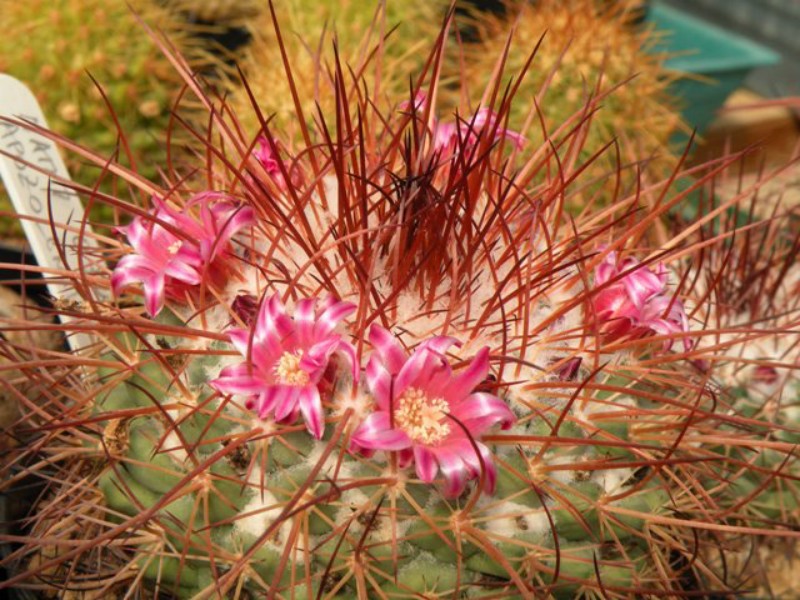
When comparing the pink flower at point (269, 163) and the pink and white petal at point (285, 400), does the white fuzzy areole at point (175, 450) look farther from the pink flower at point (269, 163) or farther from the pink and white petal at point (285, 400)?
the pink flower at point (269, 163)

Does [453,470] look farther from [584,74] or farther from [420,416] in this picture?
[584,74]

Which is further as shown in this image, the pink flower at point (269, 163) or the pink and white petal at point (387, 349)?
the pink flower at point (269, 163)

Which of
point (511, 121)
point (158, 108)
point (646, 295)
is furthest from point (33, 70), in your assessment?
point (646, 295)

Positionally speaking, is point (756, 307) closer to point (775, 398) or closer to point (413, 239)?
point (775, 398)

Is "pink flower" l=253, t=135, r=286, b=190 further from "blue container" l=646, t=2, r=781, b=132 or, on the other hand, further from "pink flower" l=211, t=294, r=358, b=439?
"blue container" l=646, t=2, r=781, b=132

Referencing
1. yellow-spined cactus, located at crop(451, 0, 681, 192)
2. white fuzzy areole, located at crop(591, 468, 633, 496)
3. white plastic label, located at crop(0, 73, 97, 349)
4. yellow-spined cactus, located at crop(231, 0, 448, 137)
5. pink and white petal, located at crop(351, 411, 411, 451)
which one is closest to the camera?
pink and white petal, located at crop(351, 411, 411, 451)

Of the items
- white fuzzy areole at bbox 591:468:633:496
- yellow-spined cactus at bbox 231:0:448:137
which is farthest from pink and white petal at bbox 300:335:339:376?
yellow-spined cactus at bbox 231:0:448:137

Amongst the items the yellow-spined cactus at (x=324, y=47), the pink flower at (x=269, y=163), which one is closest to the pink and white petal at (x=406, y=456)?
the pink flower at (x=269, y=163)
